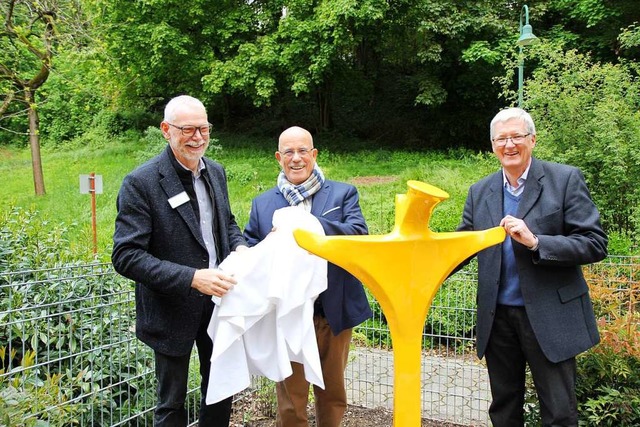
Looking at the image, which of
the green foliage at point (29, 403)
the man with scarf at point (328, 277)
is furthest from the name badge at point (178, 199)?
the green foliage at point (29, 403)

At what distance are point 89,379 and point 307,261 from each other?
4.52ft

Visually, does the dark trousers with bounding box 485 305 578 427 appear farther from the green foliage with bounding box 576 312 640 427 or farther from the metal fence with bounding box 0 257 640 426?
the metal fence with bounding box 0 257 640 426

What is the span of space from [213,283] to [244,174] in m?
11.2

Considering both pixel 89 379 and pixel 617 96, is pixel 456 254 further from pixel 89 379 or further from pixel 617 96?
pixel 617 96

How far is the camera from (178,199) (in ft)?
7.31

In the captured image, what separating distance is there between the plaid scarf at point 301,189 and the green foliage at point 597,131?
4.30 metres

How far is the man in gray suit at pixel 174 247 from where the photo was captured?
208cm

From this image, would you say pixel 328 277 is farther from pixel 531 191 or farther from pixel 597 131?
pixel 597 131

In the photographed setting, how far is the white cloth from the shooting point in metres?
2.10

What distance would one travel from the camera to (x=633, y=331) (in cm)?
271

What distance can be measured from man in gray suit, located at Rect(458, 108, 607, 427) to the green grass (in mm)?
4770

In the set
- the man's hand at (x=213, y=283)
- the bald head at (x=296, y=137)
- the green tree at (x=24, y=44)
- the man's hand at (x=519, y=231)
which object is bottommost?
the man's hand at (x=213, y=283)

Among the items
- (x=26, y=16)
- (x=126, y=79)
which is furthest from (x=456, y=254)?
(x=126, y=79)

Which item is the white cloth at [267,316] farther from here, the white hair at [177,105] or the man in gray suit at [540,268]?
the man in gray suit at [540,268]
